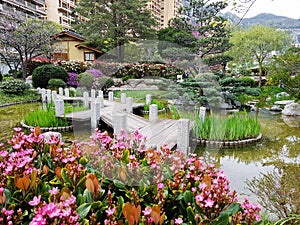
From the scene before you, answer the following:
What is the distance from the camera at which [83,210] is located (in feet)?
3.27

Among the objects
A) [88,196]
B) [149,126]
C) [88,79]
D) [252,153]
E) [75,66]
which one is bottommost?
[252,153]

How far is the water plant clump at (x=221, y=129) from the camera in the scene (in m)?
→ 4.29

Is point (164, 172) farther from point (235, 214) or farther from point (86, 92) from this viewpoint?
point (86, 92)

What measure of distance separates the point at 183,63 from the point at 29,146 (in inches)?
70.6

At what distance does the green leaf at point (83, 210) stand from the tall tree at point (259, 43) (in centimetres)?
1444

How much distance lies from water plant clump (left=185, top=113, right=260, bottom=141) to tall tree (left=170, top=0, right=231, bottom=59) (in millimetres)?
7029

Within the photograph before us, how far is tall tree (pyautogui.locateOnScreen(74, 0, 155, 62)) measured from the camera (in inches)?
514

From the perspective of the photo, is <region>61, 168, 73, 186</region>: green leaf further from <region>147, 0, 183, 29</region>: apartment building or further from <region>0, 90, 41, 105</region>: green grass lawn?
<region>0, 90, 41, 105</region>: green grass lawn

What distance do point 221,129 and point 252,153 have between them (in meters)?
0.64

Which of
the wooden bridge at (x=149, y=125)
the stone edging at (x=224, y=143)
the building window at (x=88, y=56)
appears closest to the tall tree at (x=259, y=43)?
the building window at (x=88, y=56)

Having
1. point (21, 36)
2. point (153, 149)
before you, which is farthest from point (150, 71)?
point (21, 36)

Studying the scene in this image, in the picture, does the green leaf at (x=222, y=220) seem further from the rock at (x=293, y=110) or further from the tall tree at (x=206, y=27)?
the tall tree at (x=206, y=27)

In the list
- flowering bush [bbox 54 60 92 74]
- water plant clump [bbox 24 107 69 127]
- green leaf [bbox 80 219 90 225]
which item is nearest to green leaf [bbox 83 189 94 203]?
green leaf [bbox 80 219 90 225]

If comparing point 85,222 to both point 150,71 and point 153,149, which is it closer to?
point 153,149
